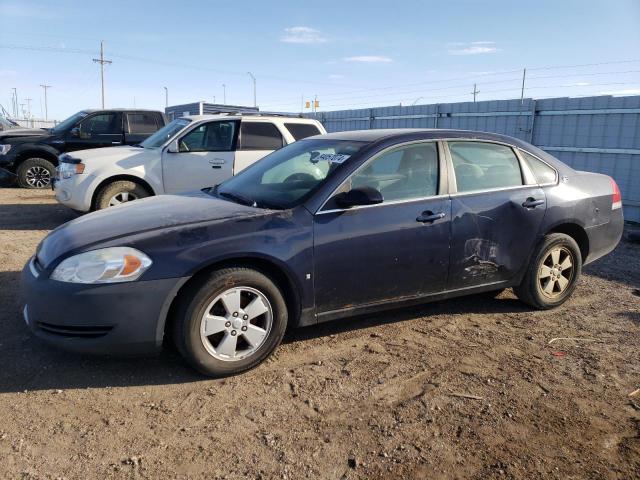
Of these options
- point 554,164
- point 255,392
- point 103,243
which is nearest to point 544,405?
point 255,392

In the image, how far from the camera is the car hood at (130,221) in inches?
134

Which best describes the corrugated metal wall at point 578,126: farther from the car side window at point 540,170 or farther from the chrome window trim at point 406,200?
the chrome window trim at point 406,200

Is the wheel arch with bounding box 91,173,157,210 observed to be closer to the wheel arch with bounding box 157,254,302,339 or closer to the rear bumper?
the wheel arch with bounding box 157,254,302,339

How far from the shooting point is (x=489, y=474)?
2.59 meters

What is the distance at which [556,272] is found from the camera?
4.86 metres

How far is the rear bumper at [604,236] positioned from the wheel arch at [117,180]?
19.3 ft

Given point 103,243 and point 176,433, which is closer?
point 176,433

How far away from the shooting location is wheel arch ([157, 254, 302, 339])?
3.35m

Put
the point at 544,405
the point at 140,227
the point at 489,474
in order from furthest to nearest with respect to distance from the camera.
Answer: the point at 140,227 < the point at 544,405 < the point at 489,474

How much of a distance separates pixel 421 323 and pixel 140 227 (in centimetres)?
239

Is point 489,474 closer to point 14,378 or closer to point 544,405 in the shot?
point 544,405

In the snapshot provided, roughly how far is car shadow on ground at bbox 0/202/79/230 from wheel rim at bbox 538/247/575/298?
22.3 feet

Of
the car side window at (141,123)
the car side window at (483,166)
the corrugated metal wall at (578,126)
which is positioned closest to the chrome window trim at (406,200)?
the car side window at (483,166)

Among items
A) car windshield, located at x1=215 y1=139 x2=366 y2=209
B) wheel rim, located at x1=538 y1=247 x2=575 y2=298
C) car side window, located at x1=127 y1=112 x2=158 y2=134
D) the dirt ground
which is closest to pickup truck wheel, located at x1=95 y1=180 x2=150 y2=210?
the dirt ground
